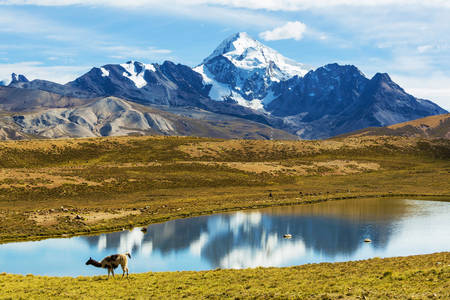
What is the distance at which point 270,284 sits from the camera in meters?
32.4

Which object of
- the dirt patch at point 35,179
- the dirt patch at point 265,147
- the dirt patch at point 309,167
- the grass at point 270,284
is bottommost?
the grass at point 270,284

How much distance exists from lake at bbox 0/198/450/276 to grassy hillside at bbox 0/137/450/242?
674 centimetres

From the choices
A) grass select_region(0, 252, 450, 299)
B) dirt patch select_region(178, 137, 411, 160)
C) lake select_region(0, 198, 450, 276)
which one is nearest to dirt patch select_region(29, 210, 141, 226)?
lake select_region(0, 198, 450, 276)

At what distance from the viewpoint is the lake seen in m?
48.4

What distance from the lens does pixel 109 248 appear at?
54531 mm

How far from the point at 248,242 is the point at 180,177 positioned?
58.4 metres

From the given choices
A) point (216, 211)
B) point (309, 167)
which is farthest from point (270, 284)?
point (309, 167)

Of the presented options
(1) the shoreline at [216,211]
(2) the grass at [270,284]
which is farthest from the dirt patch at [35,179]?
(2) the grass at [270,284]

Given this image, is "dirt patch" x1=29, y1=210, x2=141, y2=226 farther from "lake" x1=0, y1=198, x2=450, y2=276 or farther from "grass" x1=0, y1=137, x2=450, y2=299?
"lake" x1=0, y1=198, x2=450, y2=276

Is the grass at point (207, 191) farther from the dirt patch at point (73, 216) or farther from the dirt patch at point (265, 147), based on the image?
the dirt patch at point (265, 147)

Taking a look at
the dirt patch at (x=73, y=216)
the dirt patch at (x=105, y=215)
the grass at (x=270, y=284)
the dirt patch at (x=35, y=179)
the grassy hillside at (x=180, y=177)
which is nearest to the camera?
the grass at (x=270, y=284)

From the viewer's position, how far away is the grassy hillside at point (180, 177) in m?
75.1

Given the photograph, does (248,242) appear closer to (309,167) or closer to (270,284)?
(270,284)

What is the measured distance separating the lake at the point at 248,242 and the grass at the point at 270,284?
771 cm
